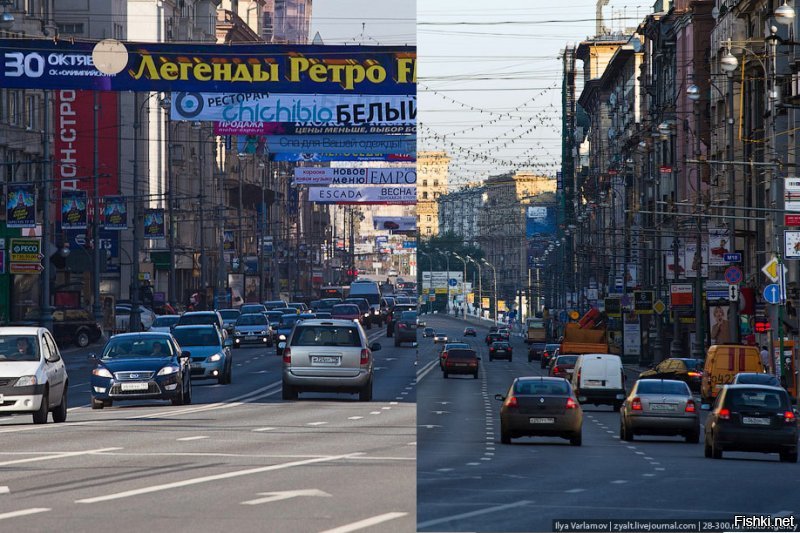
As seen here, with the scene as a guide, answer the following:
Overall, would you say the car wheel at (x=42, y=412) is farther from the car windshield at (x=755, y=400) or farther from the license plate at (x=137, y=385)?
the car windshield at (x=755, y=400)

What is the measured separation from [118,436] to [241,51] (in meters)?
Result: 22.0

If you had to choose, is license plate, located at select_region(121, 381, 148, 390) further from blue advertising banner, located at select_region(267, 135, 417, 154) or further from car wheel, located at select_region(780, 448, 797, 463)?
blue advertising banner, located at select_region(267, 135, 417, 154)

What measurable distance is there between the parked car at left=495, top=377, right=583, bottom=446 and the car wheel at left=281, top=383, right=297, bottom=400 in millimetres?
7276

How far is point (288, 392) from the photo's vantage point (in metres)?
39.1

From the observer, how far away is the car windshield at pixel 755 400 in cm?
2964

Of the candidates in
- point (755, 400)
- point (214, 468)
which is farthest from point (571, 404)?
point (214, 468)

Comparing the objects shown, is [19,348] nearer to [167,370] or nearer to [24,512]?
[167,370]

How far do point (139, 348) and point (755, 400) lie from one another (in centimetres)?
1369

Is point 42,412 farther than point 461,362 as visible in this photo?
No

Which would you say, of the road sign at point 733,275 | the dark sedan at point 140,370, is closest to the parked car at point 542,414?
the dark sedan at point 140,370

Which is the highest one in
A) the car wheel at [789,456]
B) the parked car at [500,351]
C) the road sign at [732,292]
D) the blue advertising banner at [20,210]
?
the blue advertising banner at [20,210]

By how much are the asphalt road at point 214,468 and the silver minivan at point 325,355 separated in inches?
24.1

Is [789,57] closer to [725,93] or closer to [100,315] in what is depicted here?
[725,93]

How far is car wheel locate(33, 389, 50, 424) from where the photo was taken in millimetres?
30938
